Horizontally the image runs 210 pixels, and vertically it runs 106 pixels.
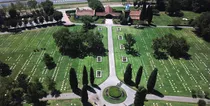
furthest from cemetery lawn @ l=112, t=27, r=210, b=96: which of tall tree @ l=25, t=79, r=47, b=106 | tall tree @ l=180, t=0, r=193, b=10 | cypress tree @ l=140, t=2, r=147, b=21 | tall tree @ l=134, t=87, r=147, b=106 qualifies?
tall tree @ l=180, t=0, r=193, b=10

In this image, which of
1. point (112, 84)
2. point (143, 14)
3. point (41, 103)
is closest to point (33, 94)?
point (41, 103)

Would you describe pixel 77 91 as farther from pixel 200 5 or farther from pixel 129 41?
pixel 200 5

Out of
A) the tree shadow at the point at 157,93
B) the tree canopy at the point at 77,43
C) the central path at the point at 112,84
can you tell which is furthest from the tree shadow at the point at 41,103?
the tree shadow at the point at 157,93

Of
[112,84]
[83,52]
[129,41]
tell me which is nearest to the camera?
[112,84]

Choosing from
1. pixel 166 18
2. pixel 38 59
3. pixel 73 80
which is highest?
pixel 166 18

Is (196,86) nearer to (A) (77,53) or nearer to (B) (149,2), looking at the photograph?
(A) (77,53)

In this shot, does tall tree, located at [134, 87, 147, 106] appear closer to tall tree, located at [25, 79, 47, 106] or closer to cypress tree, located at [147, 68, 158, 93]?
cypress tree, located at [147, 68, 158, 93]
